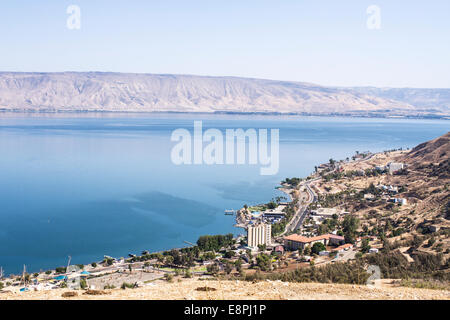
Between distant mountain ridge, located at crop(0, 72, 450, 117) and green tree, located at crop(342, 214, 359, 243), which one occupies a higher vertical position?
distant mountain ridge, located at crop(0, 72, 450, 117)

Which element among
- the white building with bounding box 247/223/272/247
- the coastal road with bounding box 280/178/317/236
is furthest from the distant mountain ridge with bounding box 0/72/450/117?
the white building with bounding box 247/223/272/247

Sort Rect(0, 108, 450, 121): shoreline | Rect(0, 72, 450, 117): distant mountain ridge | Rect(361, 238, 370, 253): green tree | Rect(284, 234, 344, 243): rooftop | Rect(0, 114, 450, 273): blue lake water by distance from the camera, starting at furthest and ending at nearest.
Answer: Rect(0, 72, 450, 117): distant mountain ridge, Rect(0, 108, 450, 121): shoreline, Rect(0, 114, 450, 273): blue lake water, Rect(284, 234, 344, 243): rooftop, Rect(361, 238, 370, 253): green tree

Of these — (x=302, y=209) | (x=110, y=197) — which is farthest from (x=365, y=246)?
(x=110, y=197)

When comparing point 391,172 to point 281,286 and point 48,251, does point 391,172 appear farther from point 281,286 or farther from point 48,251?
point 281,286

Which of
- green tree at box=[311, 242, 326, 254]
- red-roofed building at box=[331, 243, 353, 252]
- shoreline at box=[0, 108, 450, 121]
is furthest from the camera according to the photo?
shoreline at box=[0, 108, 450, 121]

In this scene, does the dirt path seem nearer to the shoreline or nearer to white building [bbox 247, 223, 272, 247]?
white building [bbox 247, 223, 272, 247]

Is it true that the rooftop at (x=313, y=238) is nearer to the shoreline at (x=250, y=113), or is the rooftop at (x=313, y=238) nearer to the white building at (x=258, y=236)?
the white building at (x=258, y=236)
